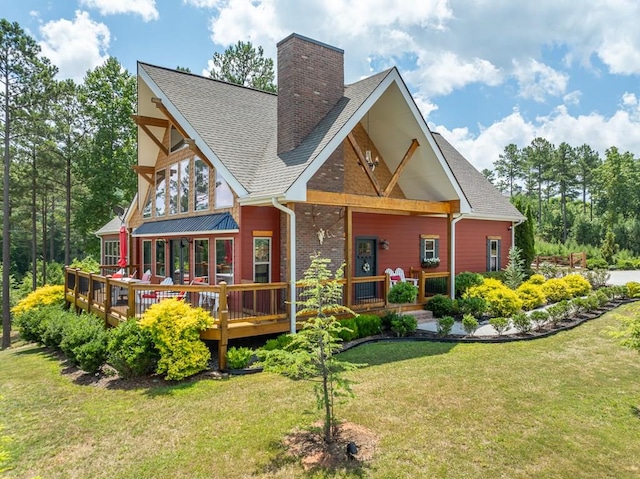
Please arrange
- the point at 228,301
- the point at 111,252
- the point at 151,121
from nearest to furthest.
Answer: the point at 228,301, the point at 151,121, the point at 111,252

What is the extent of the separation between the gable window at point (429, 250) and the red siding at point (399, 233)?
17 centimetres

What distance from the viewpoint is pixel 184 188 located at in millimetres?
14406

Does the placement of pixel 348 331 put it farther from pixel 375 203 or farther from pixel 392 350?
pixel 375 203

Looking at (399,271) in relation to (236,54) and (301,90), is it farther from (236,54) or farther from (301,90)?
(236,54)

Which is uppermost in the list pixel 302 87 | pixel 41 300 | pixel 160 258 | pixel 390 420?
pixel 302 87

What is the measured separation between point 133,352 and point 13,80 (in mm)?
23599

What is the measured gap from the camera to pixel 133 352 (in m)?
8.41

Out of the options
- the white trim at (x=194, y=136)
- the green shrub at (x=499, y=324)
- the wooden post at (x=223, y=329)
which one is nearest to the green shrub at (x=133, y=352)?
the wooden post at (x=223, y=329)

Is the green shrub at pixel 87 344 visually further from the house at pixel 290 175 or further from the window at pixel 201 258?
the house at pixel 290 175

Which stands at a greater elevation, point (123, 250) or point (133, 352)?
point (123, 250)

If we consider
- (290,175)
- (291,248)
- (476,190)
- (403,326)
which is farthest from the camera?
(476,190)

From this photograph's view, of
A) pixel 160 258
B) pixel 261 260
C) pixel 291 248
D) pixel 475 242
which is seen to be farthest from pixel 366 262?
pixel 160 258

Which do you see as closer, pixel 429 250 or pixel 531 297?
pixel 531 297

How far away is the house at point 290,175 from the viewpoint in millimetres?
11234
